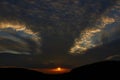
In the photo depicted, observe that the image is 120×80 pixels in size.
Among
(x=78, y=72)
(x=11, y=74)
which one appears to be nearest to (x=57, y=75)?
(x=78, y=72)

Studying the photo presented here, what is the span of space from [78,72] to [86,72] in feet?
2.94

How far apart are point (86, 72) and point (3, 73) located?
879 cm

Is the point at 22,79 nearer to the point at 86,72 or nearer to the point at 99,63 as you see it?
the point at 86,72

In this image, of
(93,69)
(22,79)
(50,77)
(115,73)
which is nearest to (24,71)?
(22,79)

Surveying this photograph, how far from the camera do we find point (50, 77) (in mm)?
19891

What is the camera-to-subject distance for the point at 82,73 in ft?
63.5

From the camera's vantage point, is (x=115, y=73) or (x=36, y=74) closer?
(x=115, y=73)

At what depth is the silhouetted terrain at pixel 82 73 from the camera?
18.1 metres

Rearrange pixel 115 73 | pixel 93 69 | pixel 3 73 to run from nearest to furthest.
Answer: pixel 115 73 → pixel 93 69 → pixel 3 73

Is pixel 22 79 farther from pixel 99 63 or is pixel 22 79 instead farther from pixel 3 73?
pixel 99 63

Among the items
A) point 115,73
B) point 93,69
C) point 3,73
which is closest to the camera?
point 115,73

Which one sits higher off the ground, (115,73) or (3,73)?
(3,73)

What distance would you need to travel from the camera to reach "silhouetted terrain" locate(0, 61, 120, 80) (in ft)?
59.3

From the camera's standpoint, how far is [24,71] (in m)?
22.4
